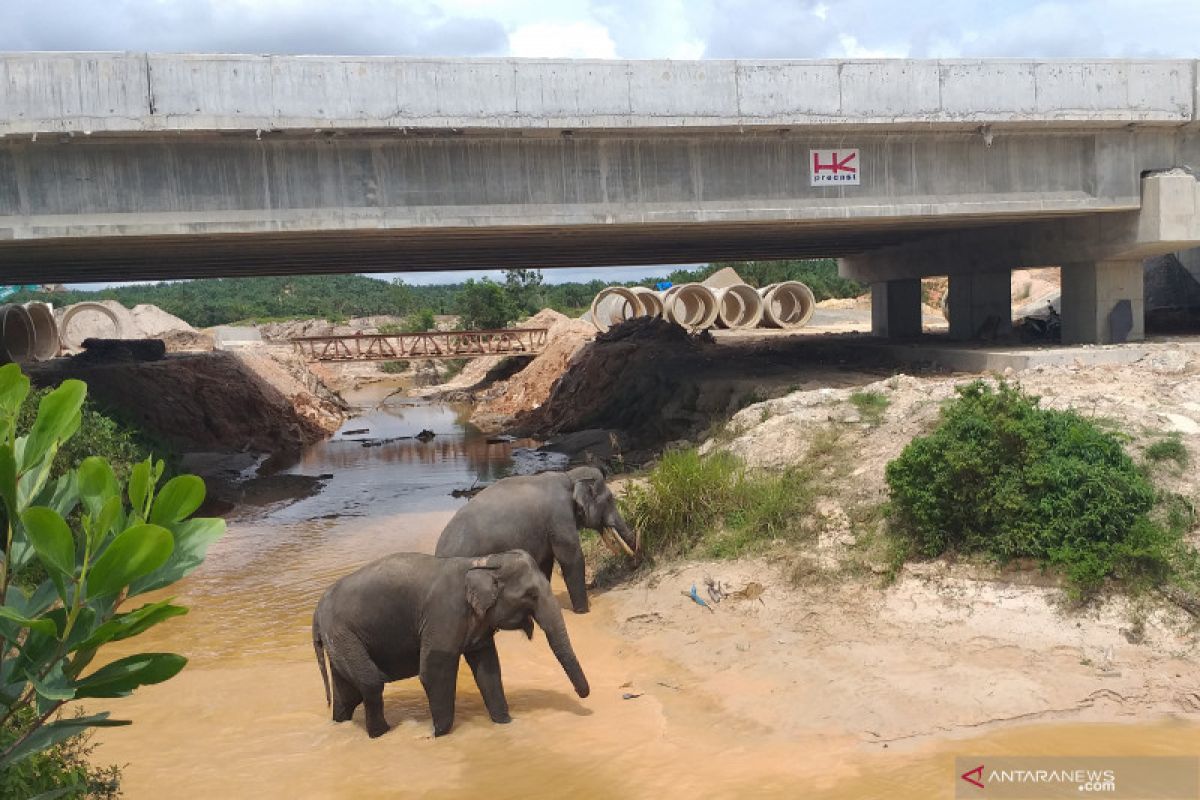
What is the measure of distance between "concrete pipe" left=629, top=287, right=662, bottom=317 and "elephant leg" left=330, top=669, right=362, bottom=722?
1205 inches

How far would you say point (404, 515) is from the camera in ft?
61.3

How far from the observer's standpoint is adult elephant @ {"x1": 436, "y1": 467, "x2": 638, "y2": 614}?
1077cm

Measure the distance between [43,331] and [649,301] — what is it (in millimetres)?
21803

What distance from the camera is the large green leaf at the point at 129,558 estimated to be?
12.0ft

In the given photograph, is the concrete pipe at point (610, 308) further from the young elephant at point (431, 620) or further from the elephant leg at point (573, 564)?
the young elephant at point (431, 620)

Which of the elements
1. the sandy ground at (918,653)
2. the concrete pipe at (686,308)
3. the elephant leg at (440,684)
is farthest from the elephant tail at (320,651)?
the concrete pipe at (686,308)

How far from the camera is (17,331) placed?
32656 millimetres

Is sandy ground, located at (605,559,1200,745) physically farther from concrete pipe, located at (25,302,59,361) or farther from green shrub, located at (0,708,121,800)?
concrete pipe, located at (25,302,59,361)

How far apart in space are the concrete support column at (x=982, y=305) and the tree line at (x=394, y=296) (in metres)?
24.3

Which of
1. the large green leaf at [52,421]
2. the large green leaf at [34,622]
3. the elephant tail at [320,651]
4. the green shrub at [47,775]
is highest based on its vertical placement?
the large green leaf at [52,421]

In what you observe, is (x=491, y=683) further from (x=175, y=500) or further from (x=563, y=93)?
(x=563, y=93)

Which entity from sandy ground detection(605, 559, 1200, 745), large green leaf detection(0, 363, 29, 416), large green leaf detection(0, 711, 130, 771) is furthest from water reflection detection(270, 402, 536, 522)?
large green leaf detection(0, 363, 29, 416)

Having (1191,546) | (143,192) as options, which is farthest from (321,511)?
(1191,546)

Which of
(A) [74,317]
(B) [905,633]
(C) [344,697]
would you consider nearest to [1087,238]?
(B) [905,633]
